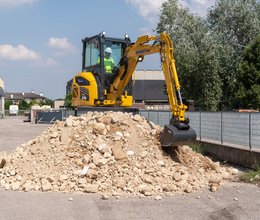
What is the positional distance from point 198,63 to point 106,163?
81.2 ft

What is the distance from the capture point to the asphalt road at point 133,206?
756 cm

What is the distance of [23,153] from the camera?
36.7 ft

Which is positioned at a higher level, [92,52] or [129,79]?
[92,52]

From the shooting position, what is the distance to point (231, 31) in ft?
116

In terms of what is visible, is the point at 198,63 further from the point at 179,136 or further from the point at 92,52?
the point at 179,136

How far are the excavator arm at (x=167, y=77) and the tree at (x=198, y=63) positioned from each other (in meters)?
18.5

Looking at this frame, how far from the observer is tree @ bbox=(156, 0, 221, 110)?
33.2m

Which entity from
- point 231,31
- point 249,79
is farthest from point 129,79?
point 231,31

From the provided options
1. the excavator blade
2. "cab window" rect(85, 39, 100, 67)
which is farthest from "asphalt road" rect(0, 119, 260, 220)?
"cab window" rect(85, 39, 100, 67)

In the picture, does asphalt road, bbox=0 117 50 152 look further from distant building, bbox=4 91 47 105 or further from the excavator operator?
distant building, bbox=4 91 47 105

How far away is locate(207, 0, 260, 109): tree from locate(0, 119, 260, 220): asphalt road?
82.8ft

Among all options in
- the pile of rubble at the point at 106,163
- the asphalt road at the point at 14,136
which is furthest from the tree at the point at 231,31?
the pile of rubble at the point at 106,163

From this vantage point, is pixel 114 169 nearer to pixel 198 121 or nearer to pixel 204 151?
pixel 204 151

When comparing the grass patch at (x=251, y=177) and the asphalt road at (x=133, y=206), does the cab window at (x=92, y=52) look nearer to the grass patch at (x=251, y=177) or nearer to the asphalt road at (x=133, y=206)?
the grass patch at (x=251, y=177)
